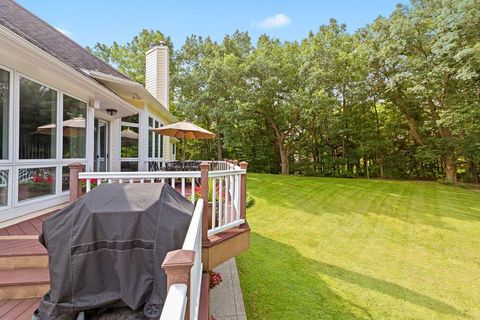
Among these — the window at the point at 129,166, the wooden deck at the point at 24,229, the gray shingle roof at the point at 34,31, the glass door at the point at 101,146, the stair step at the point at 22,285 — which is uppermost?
the gray shingle roof at the point at 34,31

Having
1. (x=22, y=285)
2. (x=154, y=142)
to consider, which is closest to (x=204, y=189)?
(x=22, y=285)

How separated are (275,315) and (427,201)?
9963mm

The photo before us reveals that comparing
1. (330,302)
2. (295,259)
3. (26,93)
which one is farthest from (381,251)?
(26,93)

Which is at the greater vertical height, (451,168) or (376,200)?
(451,168)

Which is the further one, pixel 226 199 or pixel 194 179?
pixel 226 199

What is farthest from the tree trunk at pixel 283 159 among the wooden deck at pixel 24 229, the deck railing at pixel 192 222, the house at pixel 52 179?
the wooden deck at pixel 24 229

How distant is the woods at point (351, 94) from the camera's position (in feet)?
44.6

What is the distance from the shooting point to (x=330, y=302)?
14.0ft

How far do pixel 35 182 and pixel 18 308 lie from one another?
8.06 feet

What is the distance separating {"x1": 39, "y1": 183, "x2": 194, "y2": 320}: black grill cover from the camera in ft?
6.93

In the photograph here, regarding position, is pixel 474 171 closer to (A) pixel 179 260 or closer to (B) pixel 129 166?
(B) pixel 129 166

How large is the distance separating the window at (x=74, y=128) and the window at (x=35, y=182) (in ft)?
1.86

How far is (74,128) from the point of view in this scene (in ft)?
17.7

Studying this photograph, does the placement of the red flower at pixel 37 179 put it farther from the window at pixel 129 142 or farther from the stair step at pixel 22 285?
the window at pixel 129 142
